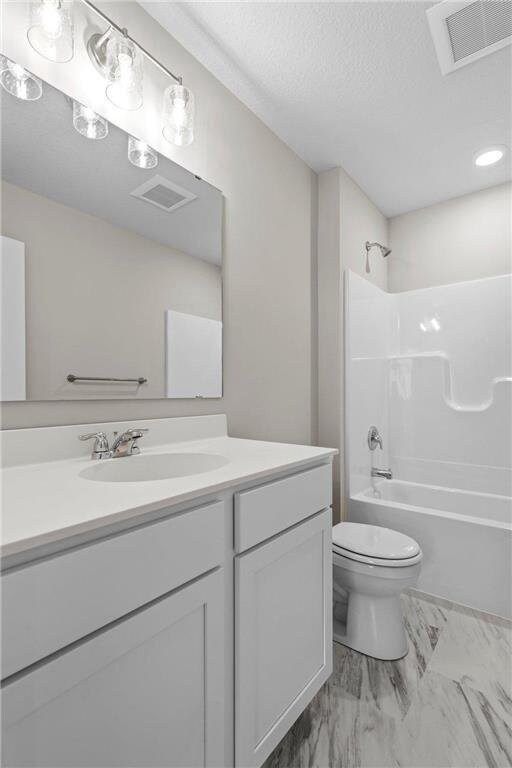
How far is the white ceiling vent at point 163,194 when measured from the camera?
51.5 inches

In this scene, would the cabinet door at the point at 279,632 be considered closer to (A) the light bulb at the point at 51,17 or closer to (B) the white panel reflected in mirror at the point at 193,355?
(B) the white panel reflected in mirror at the point at 193,355

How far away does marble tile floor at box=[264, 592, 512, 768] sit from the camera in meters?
1.16

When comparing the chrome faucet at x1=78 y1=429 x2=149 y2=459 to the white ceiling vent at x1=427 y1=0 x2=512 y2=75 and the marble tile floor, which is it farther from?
the white ceiling vent at x1=427 y1=0 x2=512 y2=75

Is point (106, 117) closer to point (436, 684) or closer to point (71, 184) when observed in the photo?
point (71, 184)

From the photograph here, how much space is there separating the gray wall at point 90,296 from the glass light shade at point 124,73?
0.39m

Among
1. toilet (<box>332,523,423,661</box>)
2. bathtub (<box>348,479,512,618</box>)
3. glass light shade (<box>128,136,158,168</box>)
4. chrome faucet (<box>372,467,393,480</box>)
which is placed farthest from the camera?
chrome faucet (<box>372,467,393,480</box>)

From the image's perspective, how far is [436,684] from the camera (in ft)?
4.72

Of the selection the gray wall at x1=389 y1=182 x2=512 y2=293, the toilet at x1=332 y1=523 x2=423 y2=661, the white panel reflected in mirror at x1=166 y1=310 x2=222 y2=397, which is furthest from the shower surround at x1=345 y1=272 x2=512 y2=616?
the white panel reflected in mirror at x1=166 y1=310 x2=222 y2=397

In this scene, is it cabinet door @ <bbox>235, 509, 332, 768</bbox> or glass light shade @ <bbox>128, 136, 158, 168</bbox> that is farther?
glass light shade @ <bbox>128, 136, 158, 168</bbox>

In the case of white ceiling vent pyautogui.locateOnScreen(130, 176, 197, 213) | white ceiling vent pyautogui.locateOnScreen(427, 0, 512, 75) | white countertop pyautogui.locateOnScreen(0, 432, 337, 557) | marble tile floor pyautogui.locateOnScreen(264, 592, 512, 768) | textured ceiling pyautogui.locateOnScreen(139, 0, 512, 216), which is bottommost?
marble tile floor pyautogui.locateOnScreen(264, 592, 512, 768)

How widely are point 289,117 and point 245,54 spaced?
406mm

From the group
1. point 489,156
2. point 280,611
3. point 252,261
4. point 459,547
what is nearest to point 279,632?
point 280,611

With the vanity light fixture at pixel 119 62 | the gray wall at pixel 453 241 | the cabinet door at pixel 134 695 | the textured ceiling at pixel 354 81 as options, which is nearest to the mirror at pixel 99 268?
the vanity light fixture at pixel 119 62

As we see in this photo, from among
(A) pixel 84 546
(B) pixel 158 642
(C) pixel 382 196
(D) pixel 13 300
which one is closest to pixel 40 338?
(D) pixel 13 300
